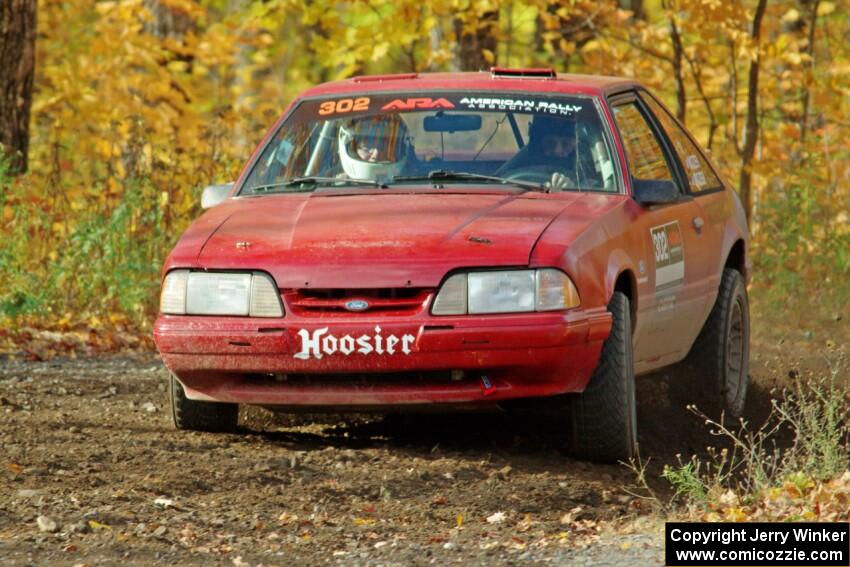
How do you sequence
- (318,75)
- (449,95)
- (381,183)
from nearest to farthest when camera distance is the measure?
(381,183)
(449,95)
(318,75)

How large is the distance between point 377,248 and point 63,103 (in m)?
12.9

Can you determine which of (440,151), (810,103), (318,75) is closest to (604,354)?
(440,151)

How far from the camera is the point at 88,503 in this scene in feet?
18.4

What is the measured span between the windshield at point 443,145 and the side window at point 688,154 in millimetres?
876

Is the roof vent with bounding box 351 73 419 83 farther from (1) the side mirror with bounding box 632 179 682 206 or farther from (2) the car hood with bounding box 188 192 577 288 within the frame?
(1) the side mirror with bounding box 632 179 682 206

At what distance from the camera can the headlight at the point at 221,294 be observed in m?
6.19

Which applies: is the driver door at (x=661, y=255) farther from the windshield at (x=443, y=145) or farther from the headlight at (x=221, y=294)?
the headlight at (x=221, y=294)

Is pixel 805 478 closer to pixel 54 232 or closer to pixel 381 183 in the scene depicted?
pixel 381 183

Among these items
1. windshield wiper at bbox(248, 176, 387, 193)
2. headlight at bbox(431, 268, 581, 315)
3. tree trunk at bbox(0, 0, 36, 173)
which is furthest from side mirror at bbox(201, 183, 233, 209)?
tree trunk at bbox(0, 0, 36, 173)

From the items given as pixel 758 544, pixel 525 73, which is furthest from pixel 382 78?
pixel 758 544

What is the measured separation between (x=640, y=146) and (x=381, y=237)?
6.35 feet

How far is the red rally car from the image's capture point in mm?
6051

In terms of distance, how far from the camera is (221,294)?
629 cm

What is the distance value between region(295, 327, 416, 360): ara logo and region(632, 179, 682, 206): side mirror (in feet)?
5.22
